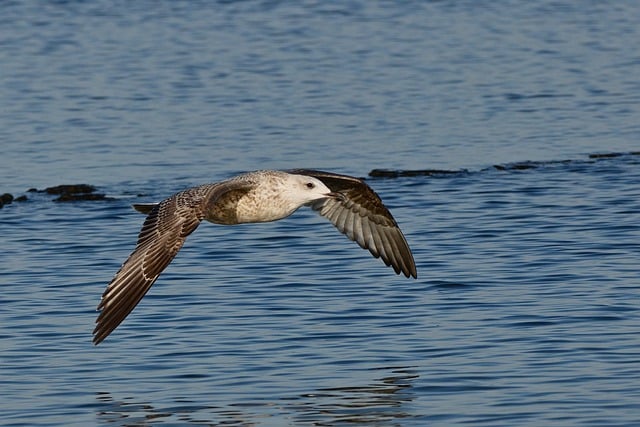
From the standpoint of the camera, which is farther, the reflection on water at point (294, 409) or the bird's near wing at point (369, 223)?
the bird's near wing at point (369, 223)

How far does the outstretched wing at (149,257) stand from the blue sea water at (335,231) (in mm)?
570

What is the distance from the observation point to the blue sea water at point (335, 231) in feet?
36.4

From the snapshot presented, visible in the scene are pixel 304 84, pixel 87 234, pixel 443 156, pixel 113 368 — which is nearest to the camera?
pixel 113 368

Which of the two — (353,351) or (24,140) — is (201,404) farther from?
(24,140)

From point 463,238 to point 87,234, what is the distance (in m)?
4.04

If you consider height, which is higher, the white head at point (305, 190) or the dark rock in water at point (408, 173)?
the white head at point (305, 190)

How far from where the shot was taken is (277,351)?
11.9m

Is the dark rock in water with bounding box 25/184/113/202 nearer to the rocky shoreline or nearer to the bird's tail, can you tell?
the rocky shoreline

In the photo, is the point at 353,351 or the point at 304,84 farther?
the point at 304,84

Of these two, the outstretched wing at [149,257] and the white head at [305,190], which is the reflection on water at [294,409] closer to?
the outstretched wing at [149,257]

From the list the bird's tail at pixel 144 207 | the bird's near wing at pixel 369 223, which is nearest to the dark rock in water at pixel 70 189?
the bird's near wing at pixel 369 223

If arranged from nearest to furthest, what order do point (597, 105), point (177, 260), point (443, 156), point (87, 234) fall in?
point (177, 260) → point (87, 234) → point (443, 156) → point (597, 105)

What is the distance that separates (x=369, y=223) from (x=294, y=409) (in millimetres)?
3444

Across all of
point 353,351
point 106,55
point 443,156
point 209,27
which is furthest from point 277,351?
point 209,27
